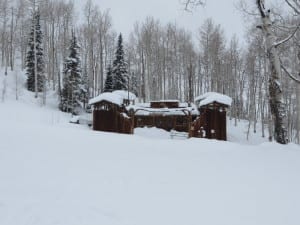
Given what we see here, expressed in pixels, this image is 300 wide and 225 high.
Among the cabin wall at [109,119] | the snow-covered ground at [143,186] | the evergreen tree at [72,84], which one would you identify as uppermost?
the evergreen tree at [72,84]

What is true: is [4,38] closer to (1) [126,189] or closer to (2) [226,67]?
(2) [226,67]

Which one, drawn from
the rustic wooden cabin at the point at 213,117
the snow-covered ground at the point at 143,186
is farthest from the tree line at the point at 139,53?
the snow-covered ground at the point at 143,186

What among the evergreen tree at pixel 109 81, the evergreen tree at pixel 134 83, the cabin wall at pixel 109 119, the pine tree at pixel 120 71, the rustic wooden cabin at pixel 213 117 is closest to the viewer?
the rustic wooden cabin at pixel 213 117

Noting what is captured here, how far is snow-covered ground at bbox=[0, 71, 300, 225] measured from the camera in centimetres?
292

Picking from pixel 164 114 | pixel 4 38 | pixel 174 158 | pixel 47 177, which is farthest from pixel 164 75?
pixel 47 177

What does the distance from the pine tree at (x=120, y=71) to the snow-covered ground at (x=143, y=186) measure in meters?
23.1

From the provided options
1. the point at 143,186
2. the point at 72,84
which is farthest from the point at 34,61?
the point at 143,186

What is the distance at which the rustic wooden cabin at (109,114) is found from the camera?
17.3m

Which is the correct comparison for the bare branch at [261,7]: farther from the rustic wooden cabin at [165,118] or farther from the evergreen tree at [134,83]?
the evergreen tree at [134,83]

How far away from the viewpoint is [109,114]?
58.0 ft

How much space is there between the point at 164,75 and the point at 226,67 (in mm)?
6854

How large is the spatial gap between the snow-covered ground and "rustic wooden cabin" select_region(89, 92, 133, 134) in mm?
10558

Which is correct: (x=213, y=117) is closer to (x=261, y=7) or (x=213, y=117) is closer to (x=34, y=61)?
(x=261, y=7)

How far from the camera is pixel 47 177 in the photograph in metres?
4.10
